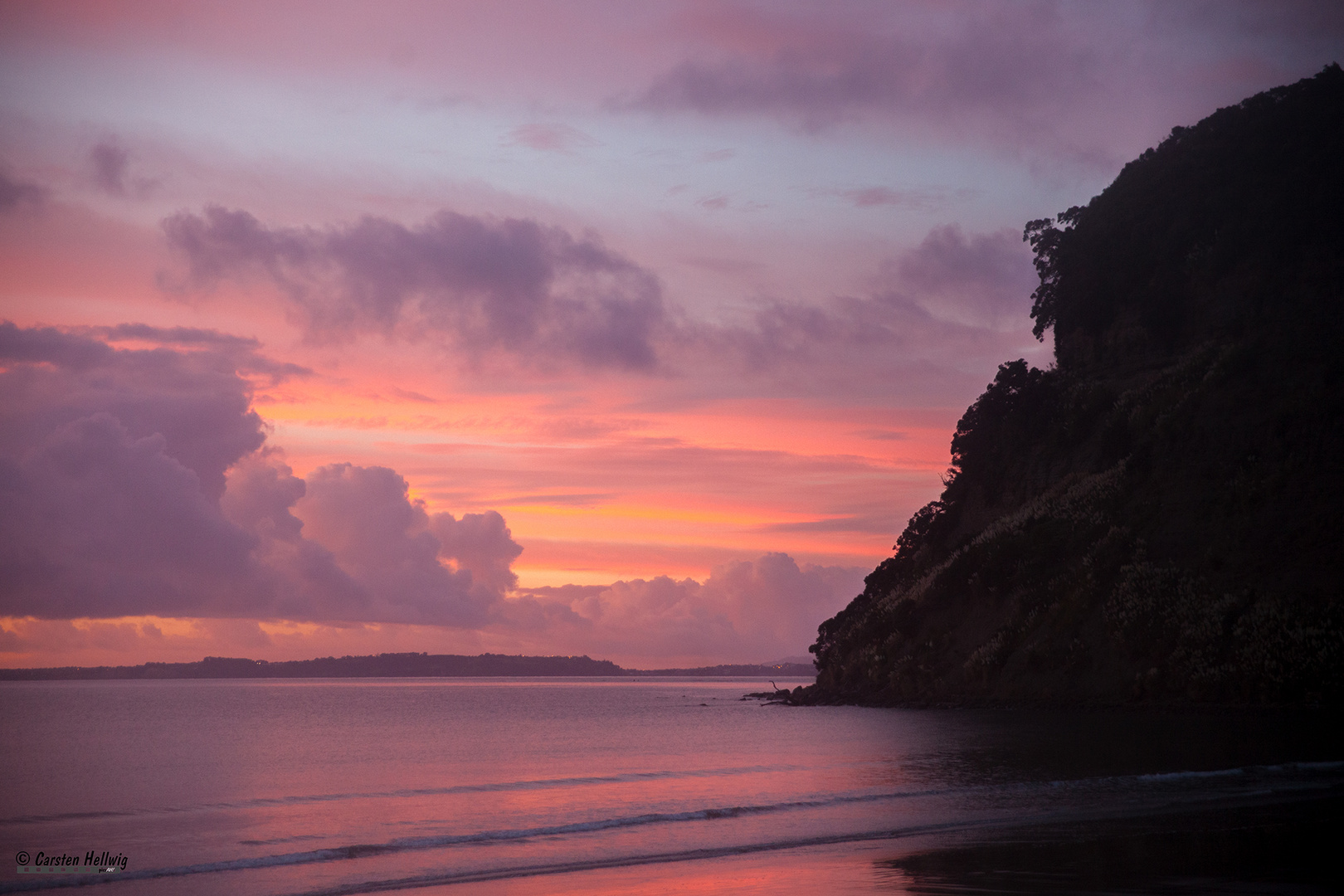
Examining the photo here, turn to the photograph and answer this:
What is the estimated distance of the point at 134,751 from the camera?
195ft

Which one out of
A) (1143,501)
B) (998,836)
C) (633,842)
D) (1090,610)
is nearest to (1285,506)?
(1143,501)

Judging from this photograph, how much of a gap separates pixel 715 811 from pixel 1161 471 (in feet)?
200

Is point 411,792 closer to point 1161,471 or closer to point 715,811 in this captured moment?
point 715,811

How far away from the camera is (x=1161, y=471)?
79.9 meters

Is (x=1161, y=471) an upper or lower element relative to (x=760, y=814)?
upper

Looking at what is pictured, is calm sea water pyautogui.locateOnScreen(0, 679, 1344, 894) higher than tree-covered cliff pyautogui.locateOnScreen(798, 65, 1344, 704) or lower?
lower

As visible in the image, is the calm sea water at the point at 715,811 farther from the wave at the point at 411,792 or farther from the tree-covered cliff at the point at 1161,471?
the tree-covered cliff at the point at 1161,471

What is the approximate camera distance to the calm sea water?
72.6ft

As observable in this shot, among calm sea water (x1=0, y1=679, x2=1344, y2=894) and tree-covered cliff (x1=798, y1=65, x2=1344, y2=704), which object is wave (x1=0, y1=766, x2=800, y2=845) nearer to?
calm sea water (x1=0, y1=679, x2=1344, y2=894)

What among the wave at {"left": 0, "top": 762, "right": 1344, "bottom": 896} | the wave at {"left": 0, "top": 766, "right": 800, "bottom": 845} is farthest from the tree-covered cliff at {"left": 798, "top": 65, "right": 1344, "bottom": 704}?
the wave at {"left": 0, "top": 766, "right": 800, "bottom": 845}

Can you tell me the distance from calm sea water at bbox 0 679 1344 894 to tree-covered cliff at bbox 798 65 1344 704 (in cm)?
956

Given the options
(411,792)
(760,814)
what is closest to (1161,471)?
(760,814)

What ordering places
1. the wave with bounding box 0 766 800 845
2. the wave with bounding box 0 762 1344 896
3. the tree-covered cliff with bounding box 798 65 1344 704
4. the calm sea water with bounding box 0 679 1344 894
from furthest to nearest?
the tree-covered cliff with bounding box 798 65 1344 704, the wave with bounding box 0 766 800 845, the wave with bounding box 0 762 1344 896, the calm sea water with bounding box 0 679 1344 894

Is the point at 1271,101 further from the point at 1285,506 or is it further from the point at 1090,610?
the point at 1090,610
